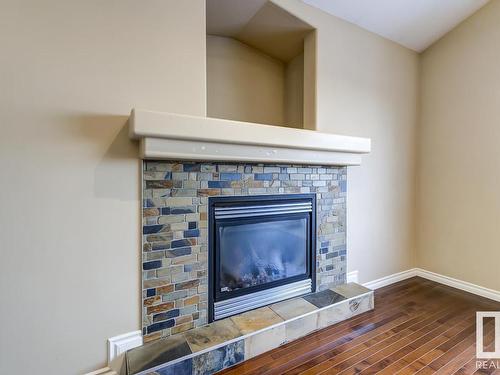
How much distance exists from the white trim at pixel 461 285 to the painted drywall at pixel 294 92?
2.31 metres

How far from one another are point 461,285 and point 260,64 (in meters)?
3.19

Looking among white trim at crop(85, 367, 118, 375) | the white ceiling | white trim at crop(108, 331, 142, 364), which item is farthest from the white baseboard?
the white ceiling

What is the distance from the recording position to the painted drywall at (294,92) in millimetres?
2797

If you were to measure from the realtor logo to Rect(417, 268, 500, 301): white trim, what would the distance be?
1.01ft

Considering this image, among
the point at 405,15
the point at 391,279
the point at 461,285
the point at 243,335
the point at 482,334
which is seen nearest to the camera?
the point at 243,335

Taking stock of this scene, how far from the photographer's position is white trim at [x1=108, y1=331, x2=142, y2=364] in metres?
1.57

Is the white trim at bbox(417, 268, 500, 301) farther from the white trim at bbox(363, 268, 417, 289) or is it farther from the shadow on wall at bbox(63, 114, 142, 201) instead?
the shadow on wall at bbox(63, 114, 142, 201)

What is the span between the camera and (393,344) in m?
1.92

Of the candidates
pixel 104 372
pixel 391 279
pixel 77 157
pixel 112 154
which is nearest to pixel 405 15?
pixel 391 279

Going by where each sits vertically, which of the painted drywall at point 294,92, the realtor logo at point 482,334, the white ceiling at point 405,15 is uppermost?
the white ceiling at point 405,15

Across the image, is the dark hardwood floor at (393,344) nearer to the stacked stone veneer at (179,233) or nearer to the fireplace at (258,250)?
the fireplace at (258,250)

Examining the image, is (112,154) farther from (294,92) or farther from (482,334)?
(482,334)

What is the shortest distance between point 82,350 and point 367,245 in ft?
8.34

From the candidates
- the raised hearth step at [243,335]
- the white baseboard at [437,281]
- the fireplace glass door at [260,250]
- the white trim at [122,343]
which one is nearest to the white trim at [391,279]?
the white baseboard at [437,281]
